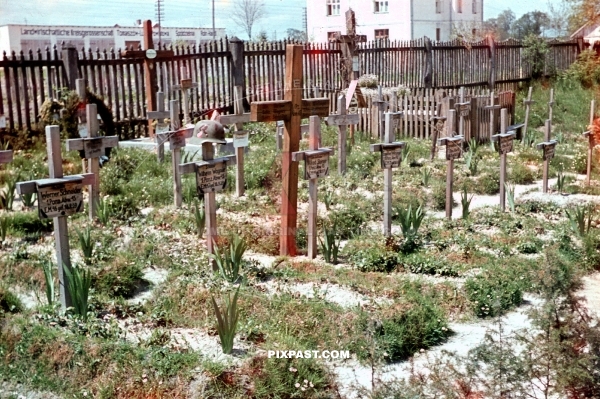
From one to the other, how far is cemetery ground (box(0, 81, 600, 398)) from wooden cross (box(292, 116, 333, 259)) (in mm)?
280

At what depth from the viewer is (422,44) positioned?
23266mm

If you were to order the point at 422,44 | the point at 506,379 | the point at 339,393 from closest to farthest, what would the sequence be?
the point at 506,379, the point at 339,393, the point at 422,44

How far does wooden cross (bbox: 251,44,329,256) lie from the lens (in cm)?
845

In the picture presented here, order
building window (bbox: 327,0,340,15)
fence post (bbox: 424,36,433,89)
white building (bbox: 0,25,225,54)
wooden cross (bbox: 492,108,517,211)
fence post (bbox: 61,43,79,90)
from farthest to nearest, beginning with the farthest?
building window (bbox: 327,0,340,15), fence post (bbox: 424,36,433,89), white building (bbox: 0,25,225,54), fence post (bbox: 61,43,79,90), wooden cross (bbox: 492,108,517,211)

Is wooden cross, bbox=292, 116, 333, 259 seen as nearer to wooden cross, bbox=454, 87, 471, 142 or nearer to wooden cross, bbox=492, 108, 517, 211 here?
wooden cross, bbox=492, 108, 517, 211

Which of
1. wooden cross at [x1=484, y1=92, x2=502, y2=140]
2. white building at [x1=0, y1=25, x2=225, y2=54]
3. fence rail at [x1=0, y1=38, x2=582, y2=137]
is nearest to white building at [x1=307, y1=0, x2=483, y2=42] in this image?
fence rail at [x1=0, y1=38, x2=582, y2=137]

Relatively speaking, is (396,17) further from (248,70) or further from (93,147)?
(93,147)

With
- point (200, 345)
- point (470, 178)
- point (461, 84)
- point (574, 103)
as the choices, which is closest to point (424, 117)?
point (470, 178)

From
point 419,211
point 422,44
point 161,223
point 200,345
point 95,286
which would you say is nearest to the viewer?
point 200,345

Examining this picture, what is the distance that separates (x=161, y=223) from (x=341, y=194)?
2766mm

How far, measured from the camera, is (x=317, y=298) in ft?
22.2

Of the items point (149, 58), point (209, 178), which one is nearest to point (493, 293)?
point (209, 178)

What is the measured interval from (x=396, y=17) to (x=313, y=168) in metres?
24.4

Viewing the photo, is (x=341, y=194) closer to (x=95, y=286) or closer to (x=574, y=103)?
(x=95, y=286)
